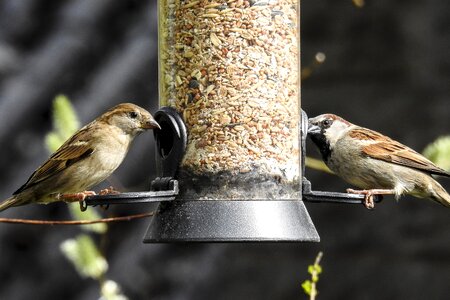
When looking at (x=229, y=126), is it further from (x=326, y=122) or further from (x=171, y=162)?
(x=326, y=122)

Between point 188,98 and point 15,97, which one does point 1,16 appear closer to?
point 15,97

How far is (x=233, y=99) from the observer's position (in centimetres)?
498

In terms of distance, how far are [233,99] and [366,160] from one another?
0.95 metres

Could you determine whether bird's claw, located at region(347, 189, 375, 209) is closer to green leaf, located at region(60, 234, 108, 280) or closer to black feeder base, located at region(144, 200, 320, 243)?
black feeder base, located at region(144, 200, 320, 243)

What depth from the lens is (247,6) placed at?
5.02m

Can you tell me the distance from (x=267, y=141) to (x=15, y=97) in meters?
1.99

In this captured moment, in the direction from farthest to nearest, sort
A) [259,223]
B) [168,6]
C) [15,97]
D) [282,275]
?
[282,275] → [15,97] → [168,6] → [259,223]

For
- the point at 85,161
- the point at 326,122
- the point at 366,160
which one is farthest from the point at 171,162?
Result: the point at 366,160

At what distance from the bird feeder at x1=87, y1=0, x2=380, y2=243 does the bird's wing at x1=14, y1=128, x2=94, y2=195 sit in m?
0.54

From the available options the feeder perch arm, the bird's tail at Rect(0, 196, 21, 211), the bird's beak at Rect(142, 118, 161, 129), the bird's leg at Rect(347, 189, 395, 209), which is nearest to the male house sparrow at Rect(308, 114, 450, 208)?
the bird's leg at Rect(347, 189, 395, 209)

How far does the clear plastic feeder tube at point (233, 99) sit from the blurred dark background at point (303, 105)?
171 cm

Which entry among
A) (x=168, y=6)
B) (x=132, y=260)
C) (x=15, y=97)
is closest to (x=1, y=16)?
(x=15, y=97)

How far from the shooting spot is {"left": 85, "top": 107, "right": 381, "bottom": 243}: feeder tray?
4770mm

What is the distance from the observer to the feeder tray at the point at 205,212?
4.77m
